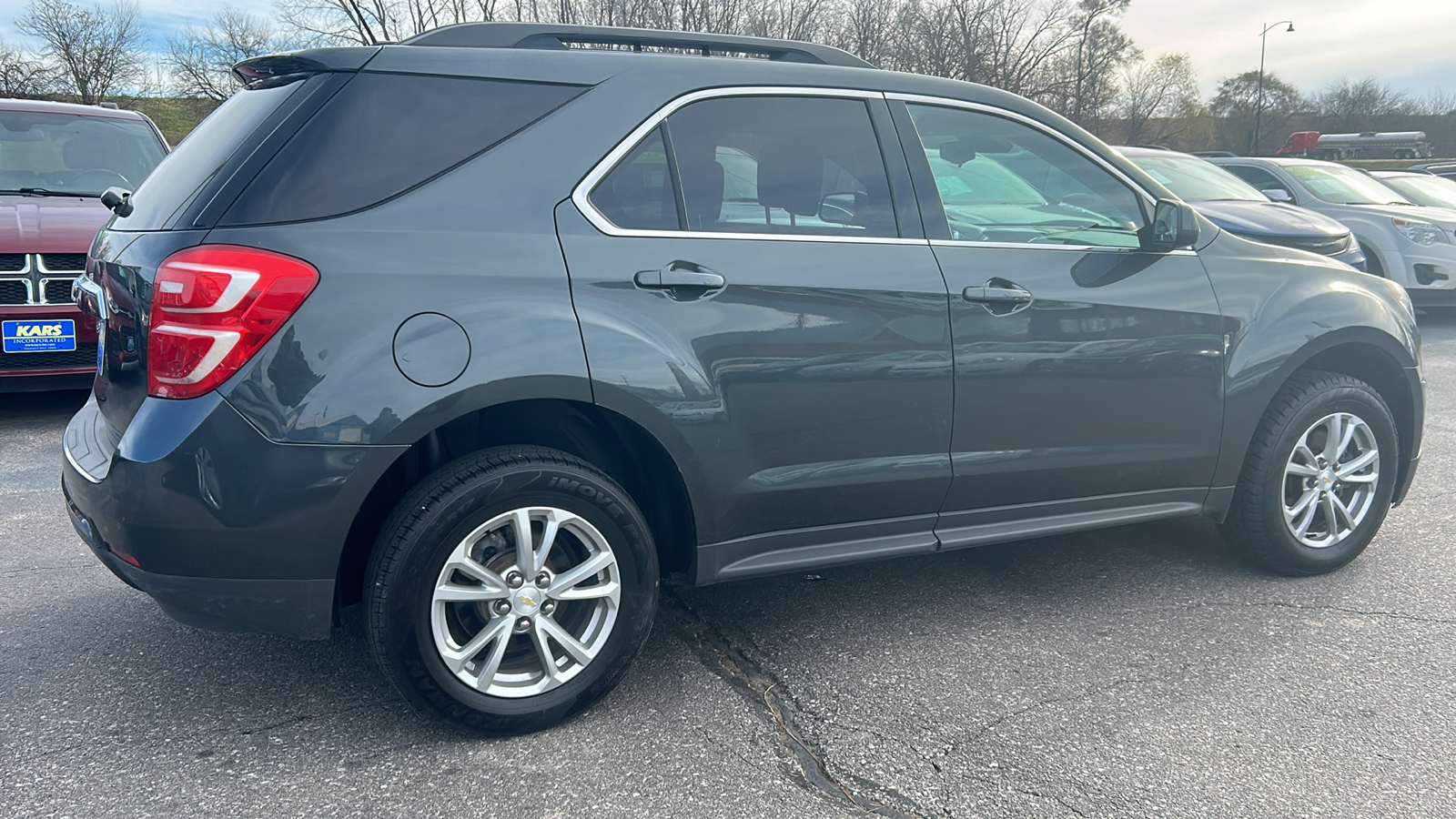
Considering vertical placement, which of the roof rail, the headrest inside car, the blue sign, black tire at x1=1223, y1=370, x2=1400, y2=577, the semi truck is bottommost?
black tire at x1=1223, y1=370, x2=1400, y2=577

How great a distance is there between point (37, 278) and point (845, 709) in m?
5.35

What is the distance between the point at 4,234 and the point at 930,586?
5.41 metres

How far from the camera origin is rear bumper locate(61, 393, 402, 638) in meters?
2.32

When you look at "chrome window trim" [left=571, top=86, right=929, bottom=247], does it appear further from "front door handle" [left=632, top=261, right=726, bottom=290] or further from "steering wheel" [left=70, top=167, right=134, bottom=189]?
"steering wheel" [left=70, top=167, right=134, bottom=189]

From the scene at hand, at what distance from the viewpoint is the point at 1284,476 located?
3734mm

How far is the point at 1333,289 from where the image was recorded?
146 inches

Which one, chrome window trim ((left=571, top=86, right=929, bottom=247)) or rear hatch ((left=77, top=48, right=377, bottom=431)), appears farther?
chrome window trim ((left=571, top=86, right=929, bottom=247))

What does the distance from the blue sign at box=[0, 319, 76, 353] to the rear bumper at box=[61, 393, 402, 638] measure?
4.04 m

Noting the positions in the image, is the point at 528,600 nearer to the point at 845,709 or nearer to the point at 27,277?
the point at 845,709

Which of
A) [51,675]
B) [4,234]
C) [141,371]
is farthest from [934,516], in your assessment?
[4,234]

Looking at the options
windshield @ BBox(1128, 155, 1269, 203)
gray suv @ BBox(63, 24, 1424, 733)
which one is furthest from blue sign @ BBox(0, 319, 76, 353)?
windshield @ BBox(1128, 155, 1269, 203)

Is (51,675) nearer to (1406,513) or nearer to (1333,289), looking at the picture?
(1333,289)

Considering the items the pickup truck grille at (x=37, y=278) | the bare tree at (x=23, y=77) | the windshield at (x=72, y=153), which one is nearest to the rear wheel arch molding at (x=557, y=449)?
the pickup truck grille at (x=37, y=278)

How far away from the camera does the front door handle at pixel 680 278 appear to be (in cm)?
265
